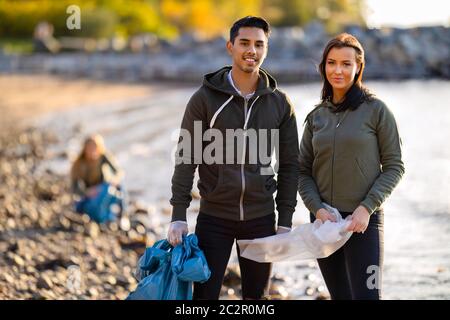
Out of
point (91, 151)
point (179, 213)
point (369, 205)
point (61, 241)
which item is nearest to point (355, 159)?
point (369, 205)

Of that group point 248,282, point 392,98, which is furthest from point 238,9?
point 248,282

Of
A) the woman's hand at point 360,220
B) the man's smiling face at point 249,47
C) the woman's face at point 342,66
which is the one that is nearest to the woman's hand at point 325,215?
the woman's hand at point 360,220

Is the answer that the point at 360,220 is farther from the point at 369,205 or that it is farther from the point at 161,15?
the point at 161,15

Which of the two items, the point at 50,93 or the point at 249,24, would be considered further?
Answer: the point at 50,93

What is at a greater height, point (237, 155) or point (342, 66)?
point (342, 66)

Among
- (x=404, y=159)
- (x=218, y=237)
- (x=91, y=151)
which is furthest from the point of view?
(x=404, y=159)

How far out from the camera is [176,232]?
3.89m

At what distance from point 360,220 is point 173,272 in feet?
2.92

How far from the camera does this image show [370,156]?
3.77m

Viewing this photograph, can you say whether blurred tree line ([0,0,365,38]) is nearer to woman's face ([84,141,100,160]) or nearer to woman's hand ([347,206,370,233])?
woman's face ([84,141,100,160])

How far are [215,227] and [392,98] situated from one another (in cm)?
2356

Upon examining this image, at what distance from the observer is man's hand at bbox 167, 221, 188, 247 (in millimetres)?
3871

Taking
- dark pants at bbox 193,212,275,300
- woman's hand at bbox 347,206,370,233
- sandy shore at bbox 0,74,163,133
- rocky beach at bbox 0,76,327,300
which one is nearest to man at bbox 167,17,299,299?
dark pants at bbox 193,212,275,300

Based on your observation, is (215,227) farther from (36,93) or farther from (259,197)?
(36,93)
